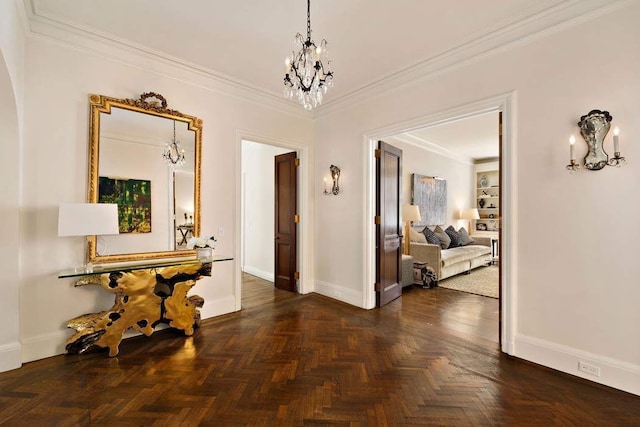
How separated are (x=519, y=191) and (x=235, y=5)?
299 centimetres

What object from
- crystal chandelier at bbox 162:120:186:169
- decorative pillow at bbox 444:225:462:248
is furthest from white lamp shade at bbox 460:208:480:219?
crystal chandelier at bbox 162:120:186:169

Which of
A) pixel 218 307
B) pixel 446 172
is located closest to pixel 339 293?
pixel 218 307

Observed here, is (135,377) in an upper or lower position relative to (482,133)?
lower

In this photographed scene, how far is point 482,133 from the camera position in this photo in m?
6.16

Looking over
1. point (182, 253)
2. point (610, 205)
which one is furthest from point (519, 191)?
point (182, 253)

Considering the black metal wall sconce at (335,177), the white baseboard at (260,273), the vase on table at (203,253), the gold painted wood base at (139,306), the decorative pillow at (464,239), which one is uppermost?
the black metal wall sconce at (335,177)

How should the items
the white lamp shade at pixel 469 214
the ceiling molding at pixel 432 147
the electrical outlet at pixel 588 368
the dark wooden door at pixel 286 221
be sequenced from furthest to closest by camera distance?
the white lamp shade at pixel 469 214
the ceiling molding at pixel 432 147
the dark wooden door at pixel 286 221
the electrical outlet at pixel 588 368

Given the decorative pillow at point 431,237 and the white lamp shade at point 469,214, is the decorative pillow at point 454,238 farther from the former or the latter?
the white lamp shade at point 469,214

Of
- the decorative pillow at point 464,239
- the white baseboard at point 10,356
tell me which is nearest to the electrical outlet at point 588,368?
the white baseboard at point 10,356

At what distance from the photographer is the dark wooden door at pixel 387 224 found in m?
4.00

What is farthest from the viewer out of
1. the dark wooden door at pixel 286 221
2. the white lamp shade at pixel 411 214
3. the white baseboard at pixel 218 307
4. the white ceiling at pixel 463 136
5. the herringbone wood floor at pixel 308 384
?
the white lamp shade at pixel 411 214

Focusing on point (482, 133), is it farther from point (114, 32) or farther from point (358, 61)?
point (114, 32)

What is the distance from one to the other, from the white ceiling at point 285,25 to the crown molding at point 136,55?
0.06 feet

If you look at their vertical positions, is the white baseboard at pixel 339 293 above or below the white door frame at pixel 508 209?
below
